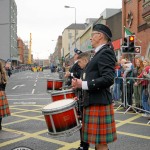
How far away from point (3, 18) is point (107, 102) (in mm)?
87494

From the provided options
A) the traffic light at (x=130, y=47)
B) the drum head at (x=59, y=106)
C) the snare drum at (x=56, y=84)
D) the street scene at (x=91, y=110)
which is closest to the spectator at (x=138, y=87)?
the street scene at (x=91, y=110)

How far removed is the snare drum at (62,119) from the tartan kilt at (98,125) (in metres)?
0.17

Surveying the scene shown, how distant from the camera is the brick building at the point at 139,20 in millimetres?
17770

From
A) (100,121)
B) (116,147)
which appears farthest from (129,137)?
(100,121)

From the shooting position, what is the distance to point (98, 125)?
3.68 metres

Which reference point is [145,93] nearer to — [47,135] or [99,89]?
[47,135]

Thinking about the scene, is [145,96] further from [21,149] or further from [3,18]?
[3,18]

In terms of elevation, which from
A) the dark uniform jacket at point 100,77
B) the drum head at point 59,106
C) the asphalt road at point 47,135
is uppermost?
the dark uniform jacket at point 100,77

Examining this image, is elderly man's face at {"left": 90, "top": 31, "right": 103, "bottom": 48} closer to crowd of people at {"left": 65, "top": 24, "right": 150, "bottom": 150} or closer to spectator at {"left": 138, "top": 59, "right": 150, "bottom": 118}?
crowd of people at {"left": 65, "top": 24, "right": 150, "bottom": 150}

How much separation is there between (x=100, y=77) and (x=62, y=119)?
64 centimetres

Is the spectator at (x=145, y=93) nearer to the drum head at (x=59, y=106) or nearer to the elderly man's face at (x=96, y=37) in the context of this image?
the elderly man's face at (x=96, y=37)

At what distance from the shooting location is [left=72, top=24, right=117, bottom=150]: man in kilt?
141 inches

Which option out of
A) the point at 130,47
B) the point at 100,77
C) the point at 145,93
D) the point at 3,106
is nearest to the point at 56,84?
the point at 3,106

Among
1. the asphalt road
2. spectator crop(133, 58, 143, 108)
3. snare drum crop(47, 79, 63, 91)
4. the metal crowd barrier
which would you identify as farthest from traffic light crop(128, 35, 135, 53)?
snare drum crop(47, 79, 63, 91)
